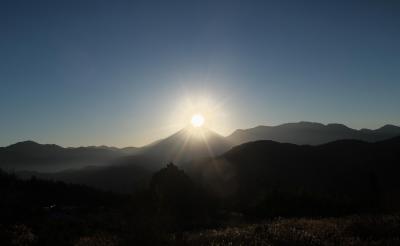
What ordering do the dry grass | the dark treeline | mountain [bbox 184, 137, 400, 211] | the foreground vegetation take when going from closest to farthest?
the dry grass
the foreground vegetation
the dark treeline
mountain [bbox 184, 137, 400, 211]

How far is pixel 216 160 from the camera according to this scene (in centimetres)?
10969

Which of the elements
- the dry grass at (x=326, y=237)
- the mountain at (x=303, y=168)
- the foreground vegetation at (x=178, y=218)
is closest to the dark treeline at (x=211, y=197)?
the foreground vegetation at (x=178, y=218)

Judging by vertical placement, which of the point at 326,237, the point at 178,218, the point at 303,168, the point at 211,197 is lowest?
the point at 178,218

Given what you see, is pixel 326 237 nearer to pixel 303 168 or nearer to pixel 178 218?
pixel 178 218

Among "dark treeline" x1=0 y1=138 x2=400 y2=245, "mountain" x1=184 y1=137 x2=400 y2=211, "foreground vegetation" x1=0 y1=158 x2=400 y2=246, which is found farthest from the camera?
"mountain" x1=184 y1=137 x2=400 y2=211

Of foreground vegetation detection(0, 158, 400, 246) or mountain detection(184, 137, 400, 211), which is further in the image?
mountain detection(184, 137, 400, 211)

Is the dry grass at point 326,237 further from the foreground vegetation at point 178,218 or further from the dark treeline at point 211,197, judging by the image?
the dark treeline at point 211,197

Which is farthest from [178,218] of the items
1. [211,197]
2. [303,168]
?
[303,168]

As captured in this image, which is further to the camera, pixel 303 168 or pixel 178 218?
pixel 303 168

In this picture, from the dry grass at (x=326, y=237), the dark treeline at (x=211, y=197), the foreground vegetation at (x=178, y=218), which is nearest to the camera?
the dry grass at (x=326, y=237)

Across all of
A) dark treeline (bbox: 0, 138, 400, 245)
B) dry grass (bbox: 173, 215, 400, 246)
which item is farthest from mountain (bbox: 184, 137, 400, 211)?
dry grass (bbox: 173, 215, 400, 246)

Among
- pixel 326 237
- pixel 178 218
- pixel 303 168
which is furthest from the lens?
pixel 303 168

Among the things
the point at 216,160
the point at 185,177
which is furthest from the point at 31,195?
the point at 216,160

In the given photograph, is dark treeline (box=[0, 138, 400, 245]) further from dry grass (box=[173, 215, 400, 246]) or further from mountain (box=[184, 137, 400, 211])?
dry grass (box=[173, 215, 400, 246])
